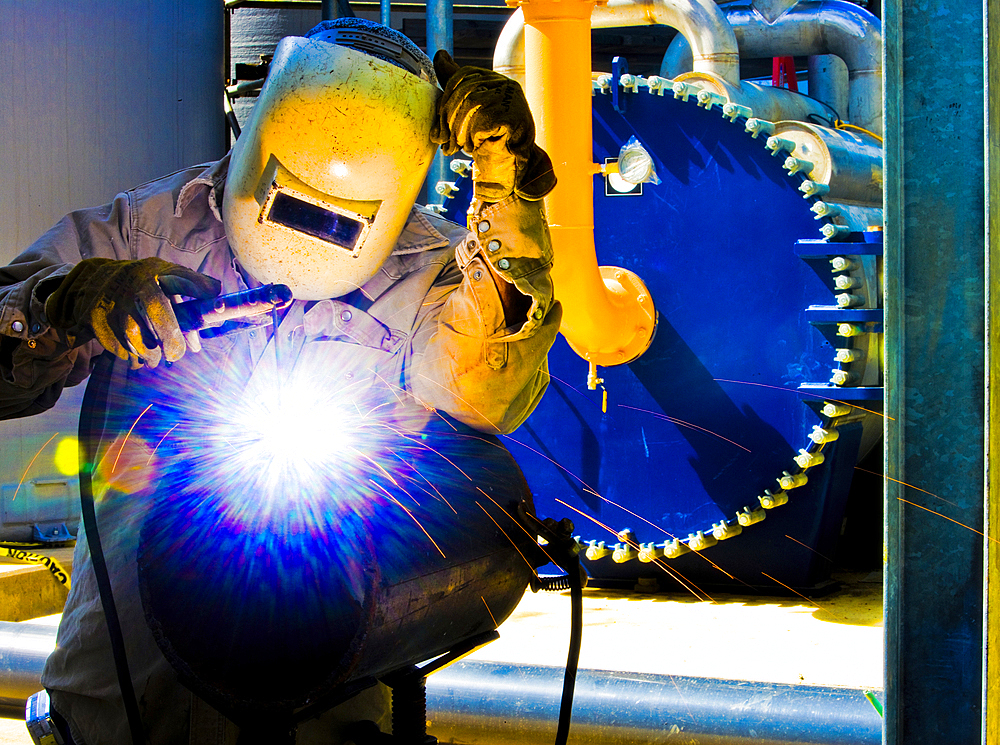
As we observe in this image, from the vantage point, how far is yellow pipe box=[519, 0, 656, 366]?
348cm

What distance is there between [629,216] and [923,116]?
8.87 feet

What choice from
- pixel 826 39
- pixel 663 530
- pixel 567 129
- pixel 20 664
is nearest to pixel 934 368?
pixel 567 129

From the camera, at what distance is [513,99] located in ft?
5.00

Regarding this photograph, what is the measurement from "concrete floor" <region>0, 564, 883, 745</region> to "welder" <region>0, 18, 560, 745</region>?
5.03ft

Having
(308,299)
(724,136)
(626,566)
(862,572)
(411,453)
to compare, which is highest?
(724,136)

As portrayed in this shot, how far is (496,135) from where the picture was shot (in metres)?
1.51

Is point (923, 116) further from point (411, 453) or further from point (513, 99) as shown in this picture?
point (411, 453)

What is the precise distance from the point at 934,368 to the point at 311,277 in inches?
42.3

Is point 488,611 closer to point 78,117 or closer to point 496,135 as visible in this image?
point 496,135

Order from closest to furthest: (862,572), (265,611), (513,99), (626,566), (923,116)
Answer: (265,611)
(923,116)
(513,99)
(626,566)
(862,572)

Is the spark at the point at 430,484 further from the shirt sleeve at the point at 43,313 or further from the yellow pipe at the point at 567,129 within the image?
the yellow pipe at the point at 567,129

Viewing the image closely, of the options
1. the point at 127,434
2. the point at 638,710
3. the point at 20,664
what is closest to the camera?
the point at 127,434

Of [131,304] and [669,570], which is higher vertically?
[131,304]

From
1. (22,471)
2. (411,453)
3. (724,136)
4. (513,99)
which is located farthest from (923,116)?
(22,471)
